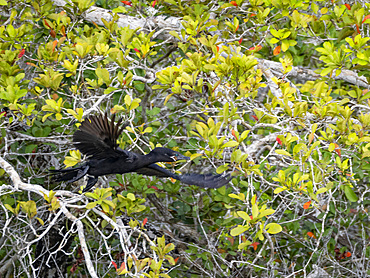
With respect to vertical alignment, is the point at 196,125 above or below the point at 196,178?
above

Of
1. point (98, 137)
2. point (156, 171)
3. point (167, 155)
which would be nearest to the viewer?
point (98, 137)

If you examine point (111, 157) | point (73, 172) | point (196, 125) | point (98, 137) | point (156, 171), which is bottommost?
point (73, 172)

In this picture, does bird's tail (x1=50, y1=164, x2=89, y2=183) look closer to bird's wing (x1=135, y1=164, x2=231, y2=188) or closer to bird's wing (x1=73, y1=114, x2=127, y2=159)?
bird's wing (x1=73, y1=114, x2=127, y2=159)

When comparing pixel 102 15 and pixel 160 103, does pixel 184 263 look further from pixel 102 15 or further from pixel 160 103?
pixel 102 15

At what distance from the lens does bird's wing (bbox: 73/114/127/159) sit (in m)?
2.60

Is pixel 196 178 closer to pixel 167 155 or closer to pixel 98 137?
pixel 167 155

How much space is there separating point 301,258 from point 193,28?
2.56 m

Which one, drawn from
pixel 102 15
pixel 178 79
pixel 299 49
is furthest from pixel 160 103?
pixel 178 79

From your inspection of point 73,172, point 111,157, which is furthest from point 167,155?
point 73,172

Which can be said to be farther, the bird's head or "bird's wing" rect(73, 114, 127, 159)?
the bird's head

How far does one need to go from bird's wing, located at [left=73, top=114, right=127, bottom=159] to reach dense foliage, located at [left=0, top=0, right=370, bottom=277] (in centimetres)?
14

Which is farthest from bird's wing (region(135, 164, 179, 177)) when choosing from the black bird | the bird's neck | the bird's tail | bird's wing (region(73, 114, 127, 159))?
the bird's tail

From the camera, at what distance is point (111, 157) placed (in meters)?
2.96

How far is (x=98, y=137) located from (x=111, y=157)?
0.31 m
